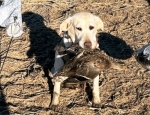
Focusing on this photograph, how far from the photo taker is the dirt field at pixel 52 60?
480cm

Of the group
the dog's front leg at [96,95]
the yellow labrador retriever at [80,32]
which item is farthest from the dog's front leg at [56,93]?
the dog's front leg at [96,95]

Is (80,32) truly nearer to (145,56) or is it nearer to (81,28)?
(81,28)

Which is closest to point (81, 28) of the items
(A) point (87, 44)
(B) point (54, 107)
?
(A) point (87, 44)

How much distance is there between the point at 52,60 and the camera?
5777 mm

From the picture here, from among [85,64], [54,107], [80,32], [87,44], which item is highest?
[80,32]

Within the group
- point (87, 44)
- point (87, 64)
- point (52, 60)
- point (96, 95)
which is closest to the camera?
point (87, 64)

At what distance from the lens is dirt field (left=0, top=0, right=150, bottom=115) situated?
15.8ft

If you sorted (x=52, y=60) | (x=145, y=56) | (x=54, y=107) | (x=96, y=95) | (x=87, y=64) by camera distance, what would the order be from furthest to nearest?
(x=52, y=60), (x=96, y=95), (x=54, y=107), (x=87, y=64), (x=145, y=56)

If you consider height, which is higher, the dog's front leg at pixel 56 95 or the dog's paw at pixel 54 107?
the dog's front leg at pixel 56 95

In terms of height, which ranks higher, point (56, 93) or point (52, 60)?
point (52, 60)

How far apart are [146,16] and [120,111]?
280cm

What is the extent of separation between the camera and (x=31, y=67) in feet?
18.3

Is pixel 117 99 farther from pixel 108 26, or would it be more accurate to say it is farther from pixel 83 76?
pixel 108 26

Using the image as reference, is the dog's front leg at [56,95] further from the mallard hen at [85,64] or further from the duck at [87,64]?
the duck at [87,64]
